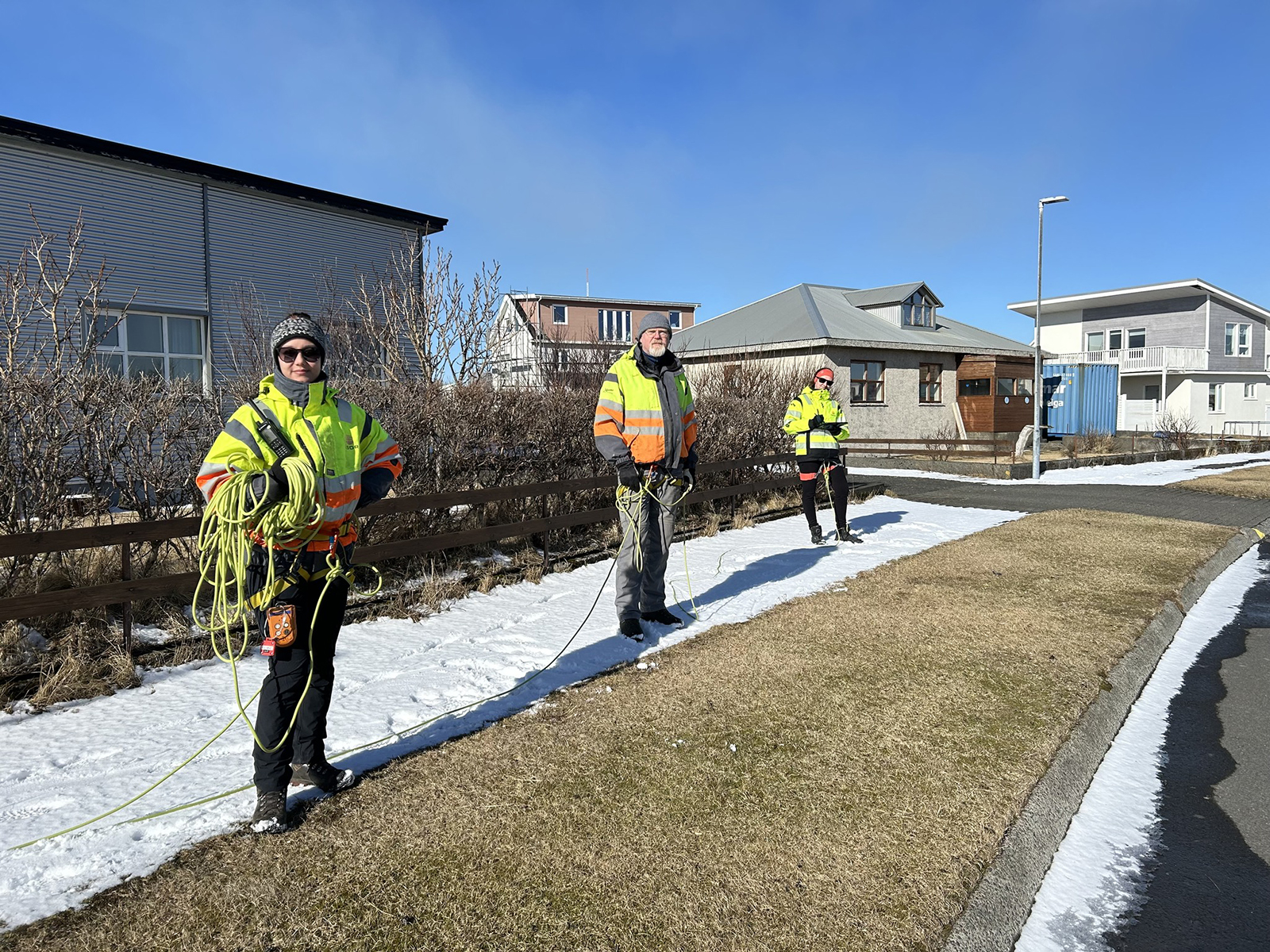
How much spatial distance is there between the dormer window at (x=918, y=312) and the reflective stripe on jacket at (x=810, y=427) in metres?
22.4

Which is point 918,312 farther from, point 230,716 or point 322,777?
point 322,777

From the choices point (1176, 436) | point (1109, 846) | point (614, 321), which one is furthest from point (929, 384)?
point (614, 321)

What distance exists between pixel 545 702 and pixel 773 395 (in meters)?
9.29

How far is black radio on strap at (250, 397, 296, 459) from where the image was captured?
3.06 m

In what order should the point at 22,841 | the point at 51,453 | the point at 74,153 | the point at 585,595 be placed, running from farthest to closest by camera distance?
1. the point at 74,153
2. the point at 585,595
3. the point at 51,453
4. the point at 22,841

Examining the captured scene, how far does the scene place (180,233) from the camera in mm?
16344

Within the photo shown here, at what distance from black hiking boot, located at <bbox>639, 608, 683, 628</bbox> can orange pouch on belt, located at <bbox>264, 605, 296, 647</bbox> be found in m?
3.17

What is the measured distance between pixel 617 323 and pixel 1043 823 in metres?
55.0

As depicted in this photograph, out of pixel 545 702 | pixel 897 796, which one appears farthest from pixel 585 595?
pixel 897 796

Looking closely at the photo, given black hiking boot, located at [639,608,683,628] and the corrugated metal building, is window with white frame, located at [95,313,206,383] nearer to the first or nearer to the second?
the corrugated metal building

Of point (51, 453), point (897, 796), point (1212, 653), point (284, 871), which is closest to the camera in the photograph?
point (284, 871)

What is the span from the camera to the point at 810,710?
433cm

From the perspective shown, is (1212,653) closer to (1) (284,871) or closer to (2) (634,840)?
(2) (634,840)

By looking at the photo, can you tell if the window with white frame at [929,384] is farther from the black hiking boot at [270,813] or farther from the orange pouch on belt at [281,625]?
the black hiking boot at [270,813]
